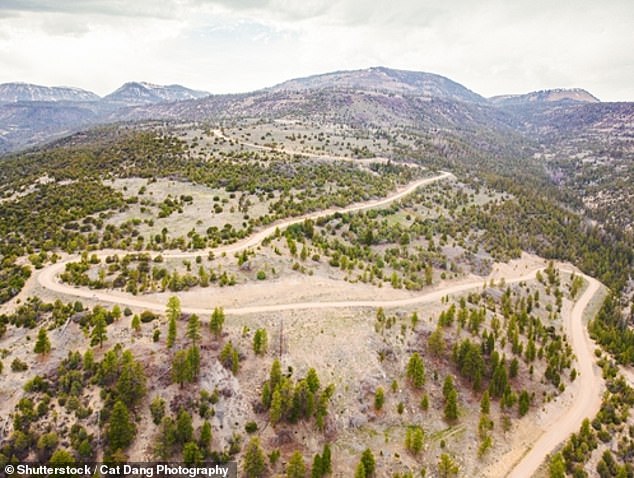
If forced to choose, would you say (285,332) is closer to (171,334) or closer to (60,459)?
(171,334)

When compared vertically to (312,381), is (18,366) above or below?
above

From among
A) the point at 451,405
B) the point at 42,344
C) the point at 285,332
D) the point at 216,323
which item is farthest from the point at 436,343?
the point at 42,344

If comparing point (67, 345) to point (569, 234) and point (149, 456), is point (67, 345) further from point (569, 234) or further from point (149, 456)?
point (569, 234)

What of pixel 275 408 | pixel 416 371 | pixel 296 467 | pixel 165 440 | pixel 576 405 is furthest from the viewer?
pixel 576 405

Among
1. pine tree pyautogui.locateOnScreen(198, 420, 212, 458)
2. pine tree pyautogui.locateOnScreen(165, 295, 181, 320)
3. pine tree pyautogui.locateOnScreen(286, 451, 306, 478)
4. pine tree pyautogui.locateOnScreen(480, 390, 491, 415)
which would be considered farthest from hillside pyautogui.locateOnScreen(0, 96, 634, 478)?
pine tree pyautogui.locateOnScreen(480, 390, 491, 415)

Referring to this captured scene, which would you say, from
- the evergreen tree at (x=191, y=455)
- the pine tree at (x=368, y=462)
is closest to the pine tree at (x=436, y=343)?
the pine tree at (x=368, y=462)
